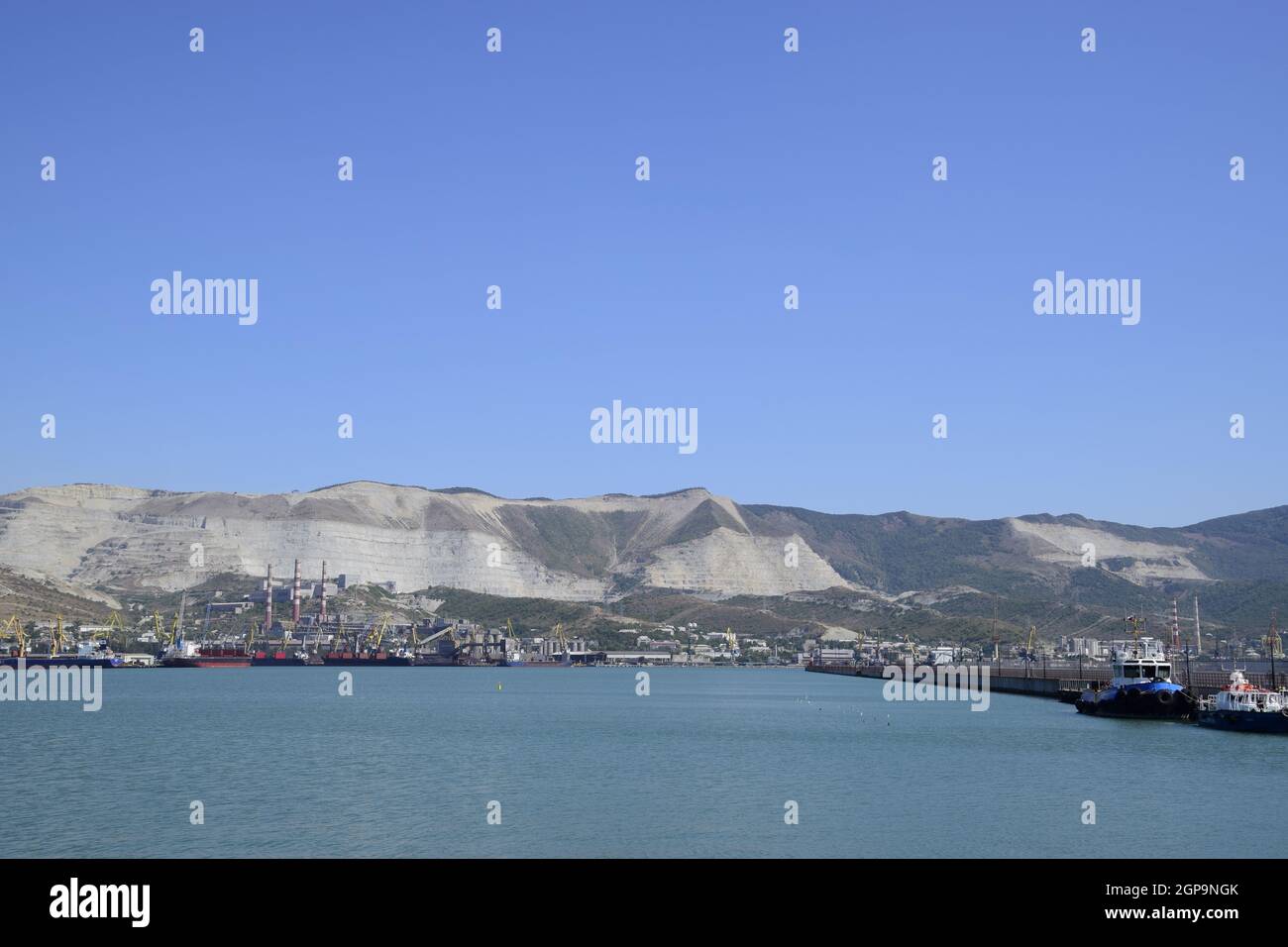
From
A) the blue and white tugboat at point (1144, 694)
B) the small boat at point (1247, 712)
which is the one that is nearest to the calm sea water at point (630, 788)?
the small boat at point (1247, 712)

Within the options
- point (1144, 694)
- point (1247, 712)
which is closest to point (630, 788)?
point (1247, 712)

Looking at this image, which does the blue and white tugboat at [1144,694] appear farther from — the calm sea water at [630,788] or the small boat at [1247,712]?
the small boat at [1247,712]

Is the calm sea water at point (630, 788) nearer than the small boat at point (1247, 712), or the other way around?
the calm sea water at point (630, 788)
